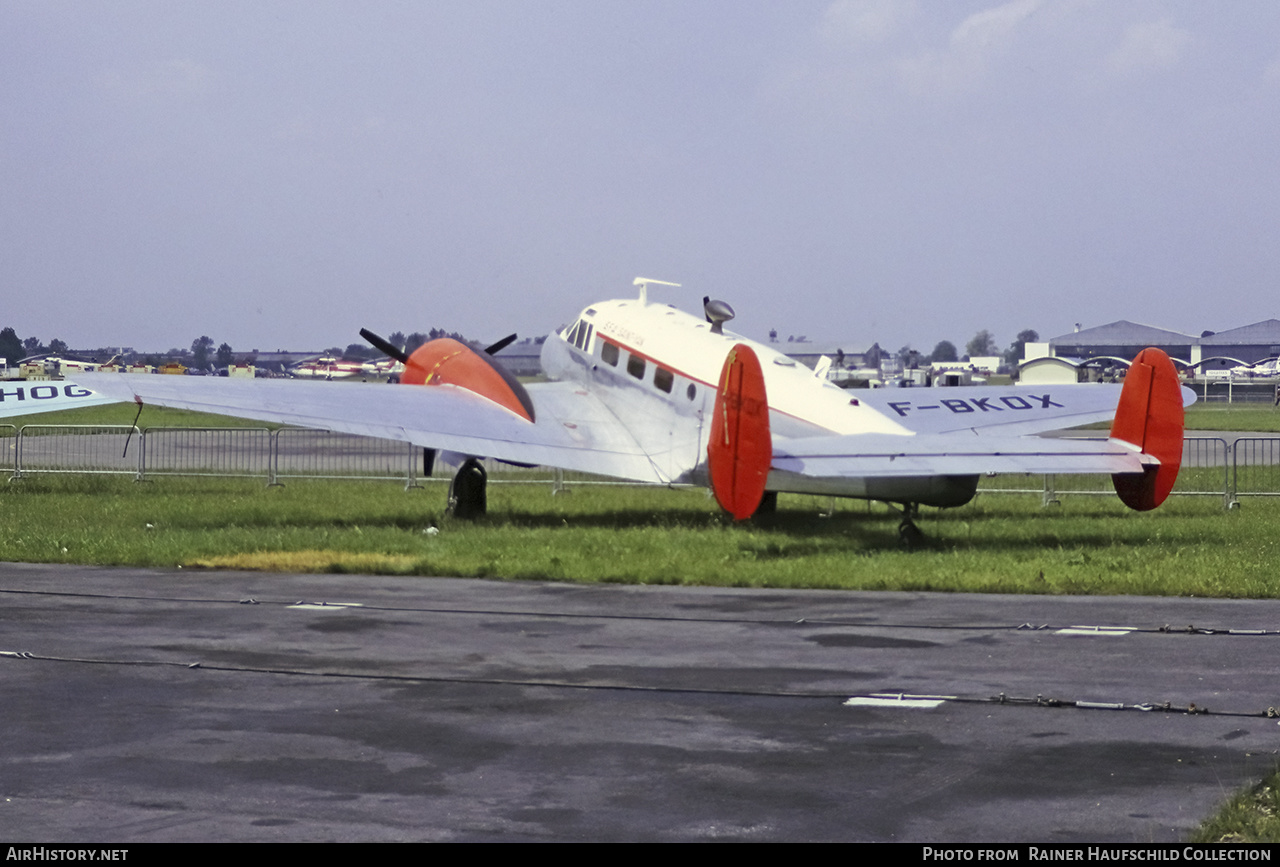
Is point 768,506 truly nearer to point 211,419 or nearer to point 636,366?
point 636,366

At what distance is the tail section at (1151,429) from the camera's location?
1917 centimetres

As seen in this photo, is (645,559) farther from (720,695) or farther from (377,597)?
(720,695)

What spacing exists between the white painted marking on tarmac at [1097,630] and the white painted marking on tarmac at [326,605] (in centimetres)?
764

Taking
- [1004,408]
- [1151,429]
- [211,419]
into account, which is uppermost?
[211,419]

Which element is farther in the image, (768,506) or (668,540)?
(768,506)

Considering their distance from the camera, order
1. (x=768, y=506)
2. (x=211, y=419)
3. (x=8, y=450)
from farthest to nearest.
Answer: (x=211, y=419)
(x=8, y=450)
(x=768, y=506)

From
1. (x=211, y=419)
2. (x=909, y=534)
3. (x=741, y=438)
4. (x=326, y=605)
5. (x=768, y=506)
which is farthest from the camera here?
(x=211, y=419)

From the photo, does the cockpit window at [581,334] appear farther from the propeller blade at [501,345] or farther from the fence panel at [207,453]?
the fence panel at [207,453]

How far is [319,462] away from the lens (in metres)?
41.1

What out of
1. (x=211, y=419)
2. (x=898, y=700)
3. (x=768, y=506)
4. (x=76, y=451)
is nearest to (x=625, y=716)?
(x=898, y=700)

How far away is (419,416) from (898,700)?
46.4ft

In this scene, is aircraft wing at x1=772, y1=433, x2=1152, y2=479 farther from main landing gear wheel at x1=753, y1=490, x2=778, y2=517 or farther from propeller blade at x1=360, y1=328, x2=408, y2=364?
propeller blade at x1=360, y1=328, x2=408, y2=364

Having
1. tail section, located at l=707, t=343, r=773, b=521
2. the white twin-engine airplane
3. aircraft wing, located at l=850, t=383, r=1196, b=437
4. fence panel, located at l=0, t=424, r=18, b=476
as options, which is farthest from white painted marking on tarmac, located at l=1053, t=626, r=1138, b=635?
fence panel, located at l=0, t=424, r=18, b=476

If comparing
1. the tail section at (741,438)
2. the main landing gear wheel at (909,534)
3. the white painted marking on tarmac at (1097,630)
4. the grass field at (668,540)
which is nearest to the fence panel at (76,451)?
the grass field at (668,540)
